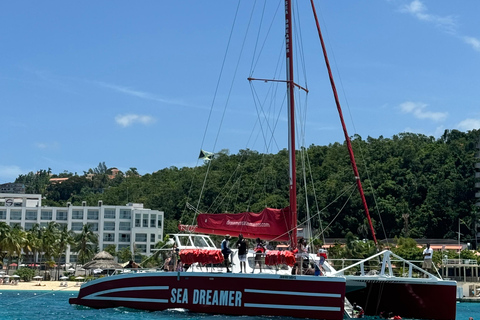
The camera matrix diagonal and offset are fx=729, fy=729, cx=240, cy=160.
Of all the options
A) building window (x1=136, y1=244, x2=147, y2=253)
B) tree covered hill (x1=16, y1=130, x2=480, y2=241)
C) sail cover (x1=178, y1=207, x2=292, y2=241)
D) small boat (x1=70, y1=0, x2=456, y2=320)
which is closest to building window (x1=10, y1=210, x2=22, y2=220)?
building window (x1=136, y1=244, x2=147, y2=253)

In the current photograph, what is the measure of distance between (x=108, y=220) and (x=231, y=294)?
242 ft

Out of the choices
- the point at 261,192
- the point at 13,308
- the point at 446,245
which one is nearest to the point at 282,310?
the point at 13,308

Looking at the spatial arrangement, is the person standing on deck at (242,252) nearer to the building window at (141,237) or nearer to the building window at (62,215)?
the building window at (141,237)

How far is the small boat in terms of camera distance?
22281 mm

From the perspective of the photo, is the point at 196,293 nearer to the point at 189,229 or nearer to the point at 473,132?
the point at 189,229

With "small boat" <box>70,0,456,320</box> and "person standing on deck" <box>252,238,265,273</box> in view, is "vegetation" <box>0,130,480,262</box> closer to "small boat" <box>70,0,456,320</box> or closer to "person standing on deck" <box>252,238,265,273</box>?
"small boat" <box>70,0,456,320</box>

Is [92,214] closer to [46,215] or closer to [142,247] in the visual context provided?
[46,215]

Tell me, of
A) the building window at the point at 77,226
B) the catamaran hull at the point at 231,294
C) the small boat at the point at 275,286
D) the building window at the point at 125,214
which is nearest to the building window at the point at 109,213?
the building window at the point at 125,214

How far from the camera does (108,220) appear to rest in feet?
312

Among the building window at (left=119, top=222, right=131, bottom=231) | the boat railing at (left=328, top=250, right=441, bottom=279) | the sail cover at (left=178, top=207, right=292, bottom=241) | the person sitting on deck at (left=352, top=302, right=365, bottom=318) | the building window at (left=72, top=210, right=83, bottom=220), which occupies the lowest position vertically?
the person sitting on deck at (left=352, top=302, right=365, bottom=318)

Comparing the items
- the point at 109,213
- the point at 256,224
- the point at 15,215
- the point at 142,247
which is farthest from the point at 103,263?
the point at 15,215

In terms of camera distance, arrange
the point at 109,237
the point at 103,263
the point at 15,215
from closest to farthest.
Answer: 1. the point at 103,263
2. the point at 109,237
3. the point at 15,215

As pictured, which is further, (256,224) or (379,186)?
(379,186)

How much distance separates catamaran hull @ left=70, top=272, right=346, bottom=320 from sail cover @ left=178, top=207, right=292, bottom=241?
2.23m
